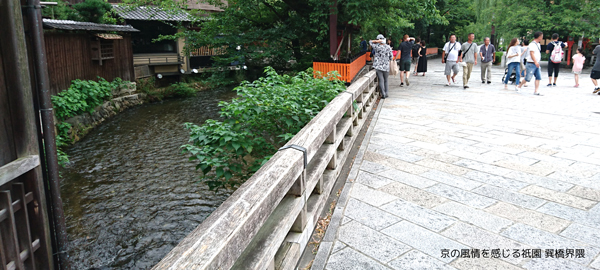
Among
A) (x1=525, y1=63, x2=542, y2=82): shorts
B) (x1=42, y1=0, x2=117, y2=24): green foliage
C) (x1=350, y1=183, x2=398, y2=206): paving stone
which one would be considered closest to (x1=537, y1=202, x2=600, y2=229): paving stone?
(x1=350, y1=183, x2=398, y2=206): paving stone

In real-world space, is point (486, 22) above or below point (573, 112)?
above

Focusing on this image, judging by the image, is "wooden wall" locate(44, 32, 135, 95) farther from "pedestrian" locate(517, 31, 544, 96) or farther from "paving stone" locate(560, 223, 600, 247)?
"pedestrian" locate(517, 31, 544, 96)

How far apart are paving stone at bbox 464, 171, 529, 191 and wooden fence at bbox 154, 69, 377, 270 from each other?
6.01ft

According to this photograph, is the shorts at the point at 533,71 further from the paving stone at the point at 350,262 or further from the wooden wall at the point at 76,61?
the wooden wall at the point at 76,61

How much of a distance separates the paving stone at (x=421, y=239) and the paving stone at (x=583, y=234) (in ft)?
3.31

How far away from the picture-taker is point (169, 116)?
46.5 ft

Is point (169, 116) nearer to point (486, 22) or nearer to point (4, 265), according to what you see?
point (4, 265)

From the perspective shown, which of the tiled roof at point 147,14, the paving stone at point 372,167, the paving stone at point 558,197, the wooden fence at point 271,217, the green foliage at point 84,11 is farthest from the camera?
the tiled roof at point 147,14

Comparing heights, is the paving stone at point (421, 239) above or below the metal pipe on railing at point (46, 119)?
below

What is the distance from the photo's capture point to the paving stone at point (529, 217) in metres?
3.74

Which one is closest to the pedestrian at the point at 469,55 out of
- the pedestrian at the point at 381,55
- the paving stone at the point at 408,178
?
the pedestrian at the point at 381,55

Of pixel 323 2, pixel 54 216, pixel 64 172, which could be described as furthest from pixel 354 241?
pixel 323 2

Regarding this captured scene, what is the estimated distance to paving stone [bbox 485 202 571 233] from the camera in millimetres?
3742

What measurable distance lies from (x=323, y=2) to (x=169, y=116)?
21.0 feet
